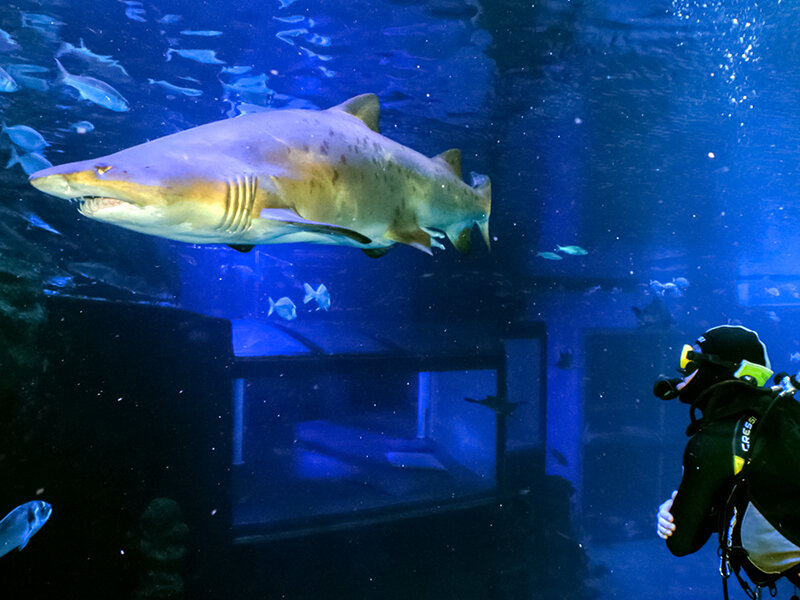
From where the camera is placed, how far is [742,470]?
2.76 m

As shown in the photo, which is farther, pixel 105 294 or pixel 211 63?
pixel 105 294

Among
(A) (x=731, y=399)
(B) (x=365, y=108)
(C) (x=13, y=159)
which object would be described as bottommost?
(A) (x=731, y=399)

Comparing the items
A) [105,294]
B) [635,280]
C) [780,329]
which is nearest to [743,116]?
[635,280]

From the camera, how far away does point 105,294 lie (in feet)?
43.5

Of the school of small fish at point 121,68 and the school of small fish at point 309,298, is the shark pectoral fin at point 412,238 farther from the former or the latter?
the school of small fish at point 309,298

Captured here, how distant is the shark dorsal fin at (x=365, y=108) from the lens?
11.1 ft

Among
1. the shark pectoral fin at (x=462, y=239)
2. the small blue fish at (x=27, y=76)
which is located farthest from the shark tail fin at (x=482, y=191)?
the small blue fish at (x=27, y=76)

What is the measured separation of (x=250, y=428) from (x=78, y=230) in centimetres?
907

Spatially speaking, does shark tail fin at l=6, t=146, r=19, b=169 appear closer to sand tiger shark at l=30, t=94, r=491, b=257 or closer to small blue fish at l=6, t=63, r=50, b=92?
small blue fish at l=6, t=63, r=50, b=92

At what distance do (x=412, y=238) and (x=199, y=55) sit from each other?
924cm

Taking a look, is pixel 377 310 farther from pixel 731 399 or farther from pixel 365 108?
pixel 731 399

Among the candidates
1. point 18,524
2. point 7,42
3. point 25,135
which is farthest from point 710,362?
point 7,42

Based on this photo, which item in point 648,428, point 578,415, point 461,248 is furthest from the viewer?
point 648,428

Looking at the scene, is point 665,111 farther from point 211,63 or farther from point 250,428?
point 250,428
